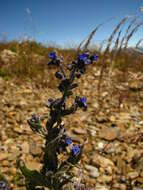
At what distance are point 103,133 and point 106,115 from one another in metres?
0.78

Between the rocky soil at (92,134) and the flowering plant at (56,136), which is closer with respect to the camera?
the flowering plant at (56,136)

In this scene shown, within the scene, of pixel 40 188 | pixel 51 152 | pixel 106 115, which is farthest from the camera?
pixel 106 115

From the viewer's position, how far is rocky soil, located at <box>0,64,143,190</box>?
9.89 feet

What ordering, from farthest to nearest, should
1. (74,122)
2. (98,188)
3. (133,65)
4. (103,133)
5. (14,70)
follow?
1. (133,65)
2. (14,70)
3. (74,122)
4. (103,133)
5. (98,188)

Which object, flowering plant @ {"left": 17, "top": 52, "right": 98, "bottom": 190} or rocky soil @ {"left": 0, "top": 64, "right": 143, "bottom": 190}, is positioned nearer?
flowering plant @ {"left": 17, "top": 52, "right": 98, "bottom": 190}

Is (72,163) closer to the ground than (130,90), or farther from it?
closer to the ground

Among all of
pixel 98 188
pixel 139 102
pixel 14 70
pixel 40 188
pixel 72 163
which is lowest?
pixel 98 188

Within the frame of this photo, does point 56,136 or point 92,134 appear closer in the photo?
point 56,136

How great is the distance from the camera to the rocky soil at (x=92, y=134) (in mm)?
3016

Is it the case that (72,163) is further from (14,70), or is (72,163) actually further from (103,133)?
(14,70)

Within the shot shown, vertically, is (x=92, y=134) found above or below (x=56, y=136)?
below

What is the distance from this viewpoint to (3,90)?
17.4 feet

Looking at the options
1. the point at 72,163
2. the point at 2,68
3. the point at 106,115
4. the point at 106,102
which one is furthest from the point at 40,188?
the point at 2,68

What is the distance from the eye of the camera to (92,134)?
13.0 ft
